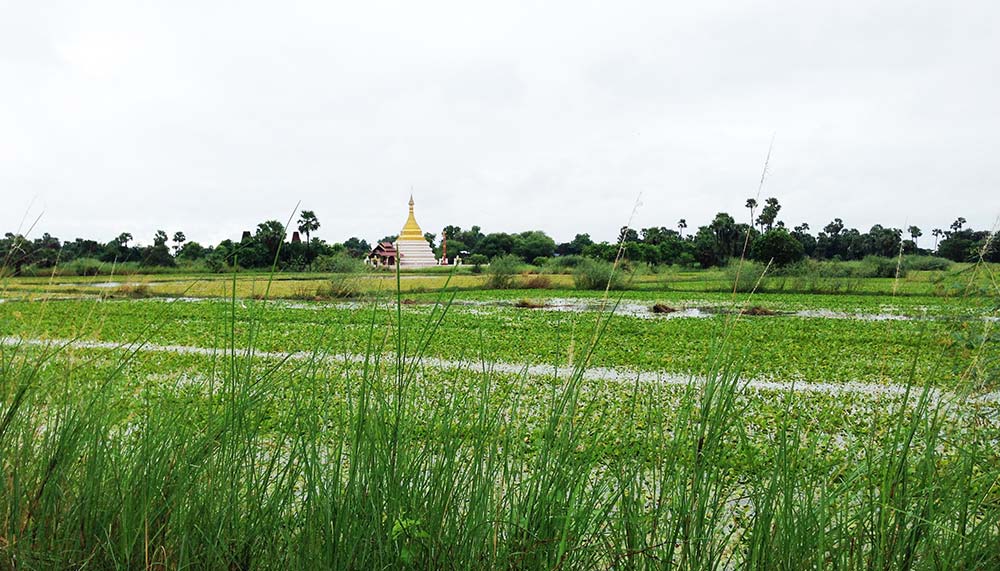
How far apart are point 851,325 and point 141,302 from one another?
55.9 feet

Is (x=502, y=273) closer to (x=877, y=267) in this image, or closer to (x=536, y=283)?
(x=536, y=283)

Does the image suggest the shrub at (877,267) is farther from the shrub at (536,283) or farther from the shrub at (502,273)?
the shrub at (502,273)

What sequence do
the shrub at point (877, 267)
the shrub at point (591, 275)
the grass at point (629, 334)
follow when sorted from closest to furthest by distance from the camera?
the grass at point (629, 334), the shrub at point (591, 275), the shrub at point (877, 267)

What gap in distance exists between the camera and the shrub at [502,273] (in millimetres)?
24797

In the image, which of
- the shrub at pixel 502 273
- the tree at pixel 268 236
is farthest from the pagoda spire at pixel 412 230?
the tree at pixel 268 236

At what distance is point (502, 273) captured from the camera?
82.5ft

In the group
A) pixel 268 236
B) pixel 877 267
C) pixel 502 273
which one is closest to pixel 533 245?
pixel 502 273

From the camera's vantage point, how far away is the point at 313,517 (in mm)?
1591

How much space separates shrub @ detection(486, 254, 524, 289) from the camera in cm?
2480

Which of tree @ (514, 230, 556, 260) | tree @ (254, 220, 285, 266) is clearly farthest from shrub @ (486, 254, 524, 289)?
tree @ (514, 230, 556, 260)

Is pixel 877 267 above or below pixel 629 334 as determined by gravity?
above

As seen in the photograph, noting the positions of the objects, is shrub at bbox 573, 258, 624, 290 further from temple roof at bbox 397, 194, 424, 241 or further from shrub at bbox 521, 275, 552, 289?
temple roof at bbox 397, 194, 424, 241

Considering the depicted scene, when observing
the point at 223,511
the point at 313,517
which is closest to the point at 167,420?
the point at 223,511

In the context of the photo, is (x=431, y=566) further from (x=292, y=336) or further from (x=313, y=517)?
(x=292, y=336)
